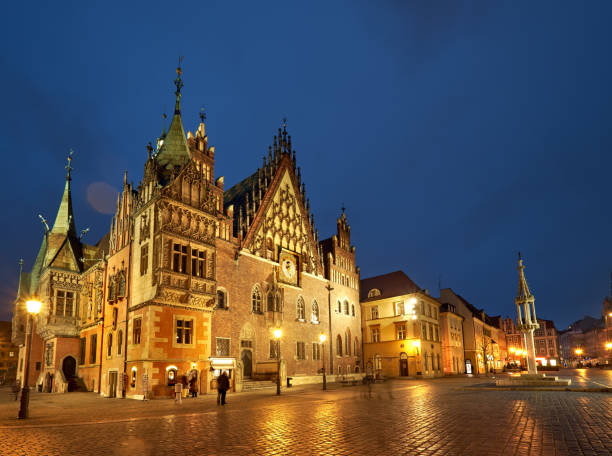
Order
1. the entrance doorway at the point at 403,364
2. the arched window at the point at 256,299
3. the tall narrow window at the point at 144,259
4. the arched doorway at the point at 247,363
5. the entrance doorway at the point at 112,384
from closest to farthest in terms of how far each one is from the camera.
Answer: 1. the entrance doorway at the point at 112,384
2. the tall narrow window at the point at 144,259
3. the arched doorway at the point at 247,363
4. the arched window at the point at 256,299
5. the entrance doorway at the point at 403,364

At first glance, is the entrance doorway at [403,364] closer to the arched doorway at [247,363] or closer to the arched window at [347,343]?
Result: the arched window at [347,343]

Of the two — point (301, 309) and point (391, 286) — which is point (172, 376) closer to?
point (301, 309)

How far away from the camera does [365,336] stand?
6006cm

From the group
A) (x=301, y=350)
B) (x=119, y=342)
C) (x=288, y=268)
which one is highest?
(x=288, y=268)

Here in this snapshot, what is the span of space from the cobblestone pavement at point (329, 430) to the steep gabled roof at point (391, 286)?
39.1m

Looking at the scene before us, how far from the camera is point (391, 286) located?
60.7 m

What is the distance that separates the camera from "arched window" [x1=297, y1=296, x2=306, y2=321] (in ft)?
148

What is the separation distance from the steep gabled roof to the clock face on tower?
1895 cm

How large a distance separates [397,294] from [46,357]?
41.7 metres

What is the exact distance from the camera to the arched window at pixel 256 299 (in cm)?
3934

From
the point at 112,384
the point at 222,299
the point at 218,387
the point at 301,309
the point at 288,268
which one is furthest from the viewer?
the point at 301,309

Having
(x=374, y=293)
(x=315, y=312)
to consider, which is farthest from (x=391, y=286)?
(x=315, y=312)

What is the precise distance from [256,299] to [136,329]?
1200 cm

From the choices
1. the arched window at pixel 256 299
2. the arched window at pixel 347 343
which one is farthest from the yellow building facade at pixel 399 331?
the arched window at pixel 256 299
